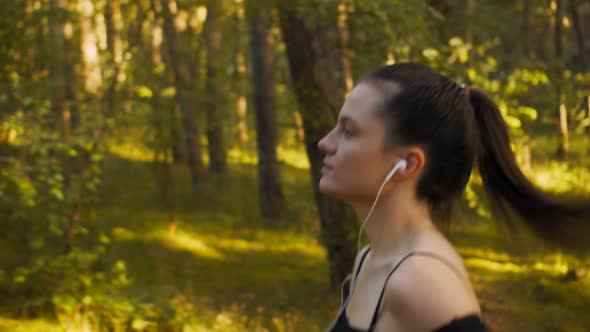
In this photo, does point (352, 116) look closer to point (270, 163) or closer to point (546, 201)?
point (546, 201)

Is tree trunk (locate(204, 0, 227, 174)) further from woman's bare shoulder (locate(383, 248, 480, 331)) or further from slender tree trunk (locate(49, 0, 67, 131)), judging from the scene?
woman's bare shoulder (locate(383, 248, 480, 331))

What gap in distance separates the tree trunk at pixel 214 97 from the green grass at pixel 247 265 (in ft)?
1.95

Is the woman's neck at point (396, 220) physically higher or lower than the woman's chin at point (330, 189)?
lower

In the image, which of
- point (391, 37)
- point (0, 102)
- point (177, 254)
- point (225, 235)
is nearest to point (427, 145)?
point (391, 37)

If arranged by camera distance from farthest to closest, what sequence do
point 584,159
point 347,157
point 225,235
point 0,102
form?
point 225,235
point 584,159
point 0,102
point 347,157

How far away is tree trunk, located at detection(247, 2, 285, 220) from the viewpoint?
14.9m

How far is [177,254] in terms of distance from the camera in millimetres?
12805

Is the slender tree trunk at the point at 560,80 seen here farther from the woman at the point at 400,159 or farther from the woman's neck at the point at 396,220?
the woman's neck at the point at 396,220

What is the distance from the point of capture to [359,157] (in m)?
2.12

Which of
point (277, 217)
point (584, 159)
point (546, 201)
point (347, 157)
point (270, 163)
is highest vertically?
point (347, 157)

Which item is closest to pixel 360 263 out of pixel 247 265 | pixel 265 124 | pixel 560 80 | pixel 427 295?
pixel 427 295

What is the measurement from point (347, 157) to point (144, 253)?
10973mm

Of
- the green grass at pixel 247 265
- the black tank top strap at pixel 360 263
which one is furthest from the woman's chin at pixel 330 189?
the green grass at pixel 247 265

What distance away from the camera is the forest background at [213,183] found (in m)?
7.09
